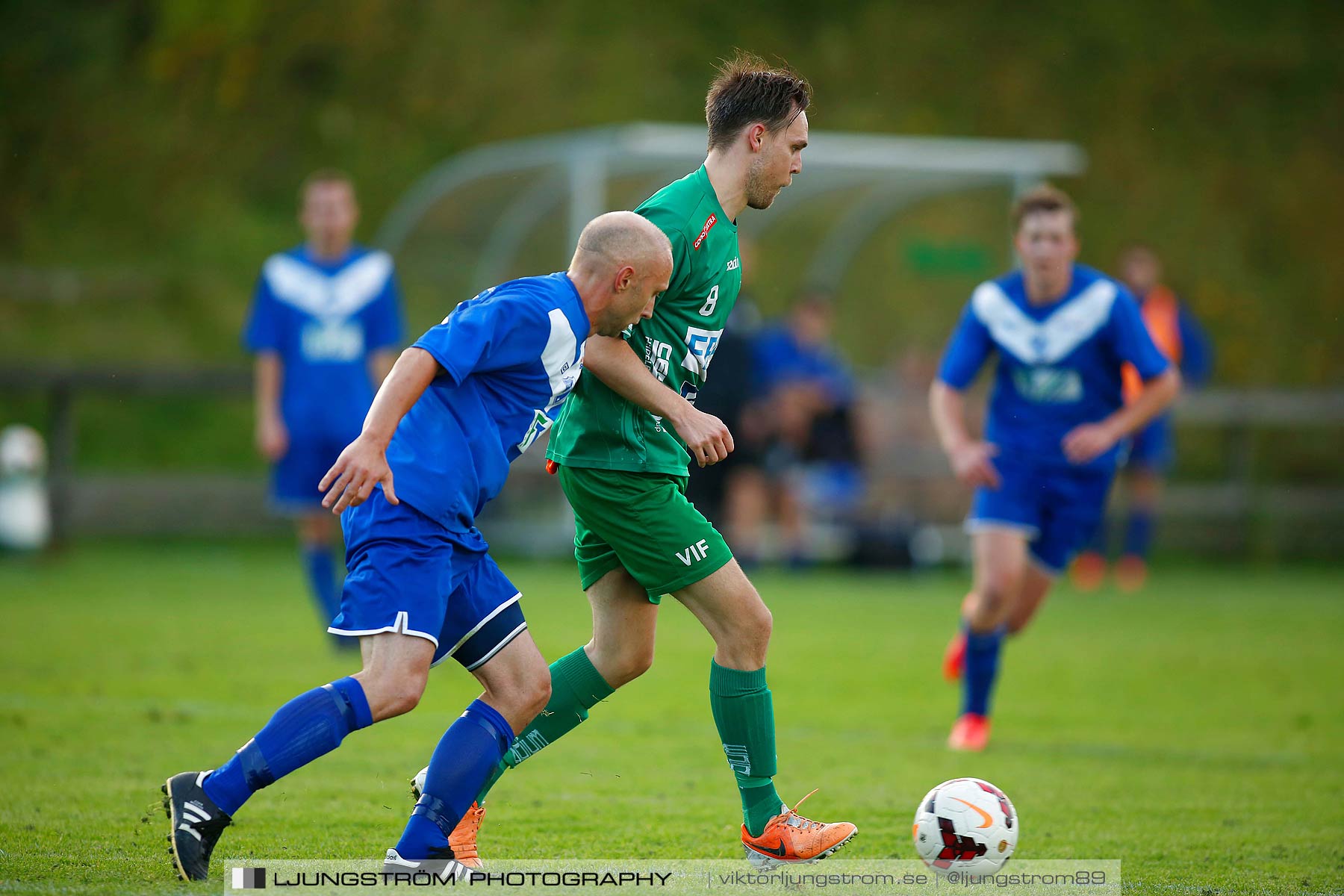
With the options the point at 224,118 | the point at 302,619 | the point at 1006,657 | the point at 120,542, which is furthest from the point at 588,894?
the point at 224,118

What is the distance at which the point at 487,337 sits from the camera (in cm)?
356

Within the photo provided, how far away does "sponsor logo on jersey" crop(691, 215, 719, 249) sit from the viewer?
413cm

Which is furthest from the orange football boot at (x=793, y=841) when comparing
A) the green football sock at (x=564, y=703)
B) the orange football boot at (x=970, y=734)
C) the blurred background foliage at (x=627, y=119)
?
the blurred background foliage at (x=627, y=119)

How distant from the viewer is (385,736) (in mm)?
5938

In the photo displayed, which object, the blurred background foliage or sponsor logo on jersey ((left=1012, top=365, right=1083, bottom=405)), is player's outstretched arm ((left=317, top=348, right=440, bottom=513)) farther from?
the blurred background foliage

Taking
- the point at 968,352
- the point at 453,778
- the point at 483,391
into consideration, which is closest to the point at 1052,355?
the point at 968,352

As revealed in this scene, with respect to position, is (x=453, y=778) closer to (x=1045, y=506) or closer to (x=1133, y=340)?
(x=1045, y=506)

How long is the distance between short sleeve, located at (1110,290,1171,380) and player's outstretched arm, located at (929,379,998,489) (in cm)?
65

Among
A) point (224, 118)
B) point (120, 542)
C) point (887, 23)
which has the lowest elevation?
point (120, 542)

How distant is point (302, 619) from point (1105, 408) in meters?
5.09

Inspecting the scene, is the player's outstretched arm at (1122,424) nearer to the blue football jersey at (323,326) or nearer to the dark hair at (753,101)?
the dark hair at (753,101)

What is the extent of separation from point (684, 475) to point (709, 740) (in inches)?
83.2

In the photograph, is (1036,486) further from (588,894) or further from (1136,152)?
(1136,152)

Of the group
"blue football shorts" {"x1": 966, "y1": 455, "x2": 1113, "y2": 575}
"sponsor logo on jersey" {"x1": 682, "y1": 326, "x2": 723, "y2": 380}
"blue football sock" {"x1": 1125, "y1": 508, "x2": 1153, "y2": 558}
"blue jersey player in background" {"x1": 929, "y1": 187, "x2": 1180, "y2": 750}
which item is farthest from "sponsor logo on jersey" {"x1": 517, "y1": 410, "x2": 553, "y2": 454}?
"blue football sock" {"x1": 1125, "y1": 508, "x2": 1153, "y2": 558}
